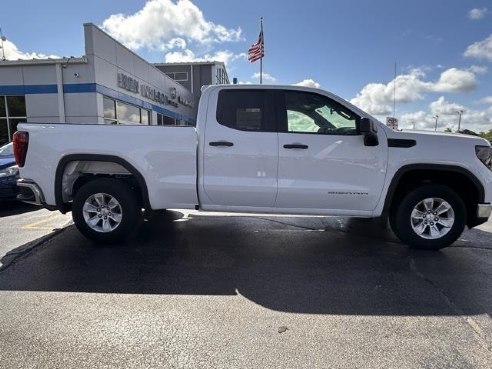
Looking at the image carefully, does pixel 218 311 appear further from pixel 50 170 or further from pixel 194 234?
pixel 50 170

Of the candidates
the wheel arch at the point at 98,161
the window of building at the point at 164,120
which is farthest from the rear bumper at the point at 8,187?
the window of building at the point at 164,120

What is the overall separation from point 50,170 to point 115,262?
1.53 meters

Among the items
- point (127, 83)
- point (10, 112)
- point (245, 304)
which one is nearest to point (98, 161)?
point (245, 304)

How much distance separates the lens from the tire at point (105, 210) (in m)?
5.05

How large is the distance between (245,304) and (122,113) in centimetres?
1668

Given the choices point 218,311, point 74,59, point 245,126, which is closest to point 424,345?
point 218,311

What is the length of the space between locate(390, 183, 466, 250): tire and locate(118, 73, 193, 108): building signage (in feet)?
51.1

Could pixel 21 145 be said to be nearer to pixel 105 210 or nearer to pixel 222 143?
pixel 105 210

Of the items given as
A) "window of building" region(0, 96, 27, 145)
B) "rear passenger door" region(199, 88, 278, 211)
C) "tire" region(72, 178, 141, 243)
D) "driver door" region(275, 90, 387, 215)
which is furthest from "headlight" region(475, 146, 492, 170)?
"window of building" region(0, 96, 27, 145)

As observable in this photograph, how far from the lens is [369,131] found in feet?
15.1

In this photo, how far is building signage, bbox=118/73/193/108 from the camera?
18.1 metres

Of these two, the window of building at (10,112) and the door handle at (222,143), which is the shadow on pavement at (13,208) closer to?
the door handle at (222,143)

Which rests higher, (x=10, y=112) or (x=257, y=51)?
(x=257, y=51)

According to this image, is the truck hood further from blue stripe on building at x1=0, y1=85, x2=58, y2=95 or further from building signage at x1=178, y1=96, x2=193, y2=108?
building signage at x1=178, y1=96, x2=193, y2=108
